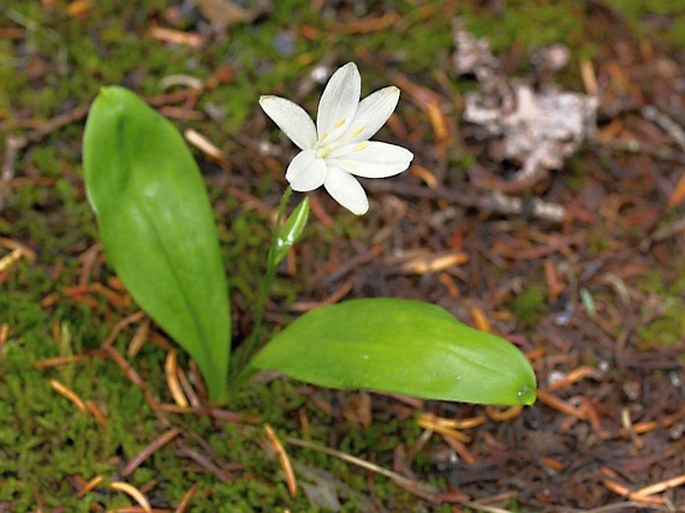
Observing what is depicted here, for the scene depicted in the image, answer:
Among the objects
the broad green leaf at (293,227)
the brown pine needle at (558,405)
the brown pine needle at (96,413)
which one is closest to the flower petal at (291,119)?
the broad green leaf at (293,227)

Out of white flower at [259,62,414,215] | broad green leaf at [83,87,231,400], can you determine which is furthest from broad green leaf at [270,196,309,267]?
broad green leaf at [83,87,231,400]

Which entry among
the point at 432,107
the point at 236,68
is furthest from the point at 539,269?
the point at 236,68

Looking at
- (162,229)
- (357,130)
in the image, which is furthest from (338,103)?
(162,229)

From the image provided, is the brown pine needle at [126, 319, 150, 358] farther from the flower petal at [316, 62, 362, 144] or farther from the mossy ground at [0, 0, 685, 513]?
the flower petal at [316, 62, 362, 144]

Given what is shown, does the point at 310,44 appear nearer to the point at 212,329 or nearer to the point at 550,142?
the point at 550,142

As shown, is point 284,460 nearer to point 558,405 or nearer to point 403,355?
point 403,355

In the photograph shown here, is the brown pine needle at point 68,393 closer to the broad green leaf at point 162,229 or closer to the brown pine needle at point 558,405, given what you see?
the broad green leaf at point 162,229
